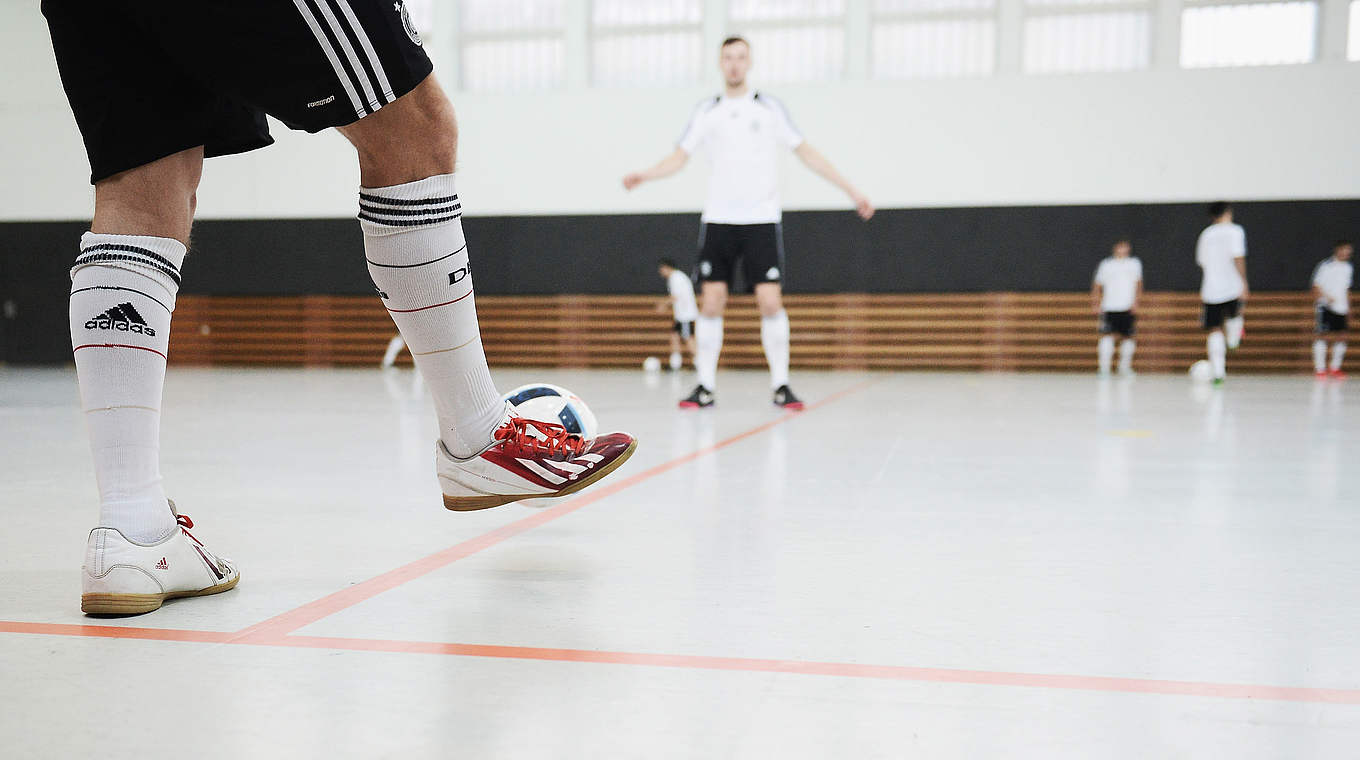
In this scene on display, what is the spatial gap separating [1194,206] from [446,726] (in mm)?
12288

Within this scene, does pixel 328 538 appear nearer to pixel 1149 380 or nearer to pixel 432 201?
pixel 432 201

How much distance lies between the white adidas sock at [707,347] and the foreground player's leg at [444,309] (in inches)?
165

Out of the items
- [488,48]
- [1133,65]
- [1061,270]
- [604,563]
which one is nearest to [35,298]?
[488,48]

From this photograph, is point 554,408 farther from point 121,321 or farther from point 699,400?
point 699,400

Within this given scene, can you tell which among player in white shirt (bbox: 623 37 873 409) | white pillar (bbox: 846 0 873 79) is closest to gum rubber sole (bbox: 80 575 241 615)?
player in white shirt (bbox: 623 37 873 409)

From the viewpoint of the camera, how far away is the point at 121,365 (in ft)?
5.00

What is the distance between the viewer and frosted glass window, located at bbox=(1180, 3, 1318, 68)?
37.1 ft

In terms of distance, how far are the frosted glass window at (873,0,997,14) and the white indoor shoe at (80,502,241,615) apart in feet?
39.2

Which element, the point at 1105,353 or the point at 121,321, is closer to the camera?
the point at 121,321

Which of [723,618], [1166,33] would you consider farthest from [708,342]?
[1166,33]

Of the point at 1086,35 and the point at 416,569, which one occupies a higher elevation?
the point at 1086,35

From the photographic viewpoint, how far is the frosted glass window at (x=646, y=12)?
41.8ft

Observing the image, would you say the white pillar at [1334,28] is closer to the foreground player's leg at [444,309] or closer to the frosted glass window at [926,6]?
the frosted glass window at [926,6]

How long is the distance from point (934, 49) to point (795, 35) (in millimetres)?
1599
